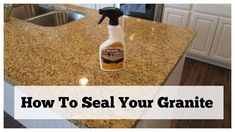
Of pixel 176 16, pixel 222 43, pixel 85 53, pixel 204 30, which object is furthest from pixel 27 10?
pixel 222 43

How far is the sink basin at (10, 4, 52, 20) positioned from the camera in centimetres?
165

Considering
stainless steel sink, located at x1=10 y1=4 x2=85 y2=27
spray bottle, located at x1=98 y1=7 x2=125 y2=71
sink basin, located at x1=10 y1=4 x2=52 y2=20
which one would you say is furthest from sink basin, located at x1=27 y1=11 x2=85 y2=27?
spray bottle, located at x1=98 y1=7 x2=125 y2=71

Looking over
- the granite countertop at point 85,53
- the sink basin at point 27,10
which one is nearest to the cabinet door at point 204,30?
the granite countertop at point 85,53

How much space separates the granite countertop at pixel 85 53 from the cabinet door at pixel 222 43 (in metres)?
1.20

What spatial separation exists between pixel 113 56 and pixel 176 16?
1868 millimetres

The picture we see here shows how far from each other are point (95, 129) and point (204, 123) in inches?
58.0

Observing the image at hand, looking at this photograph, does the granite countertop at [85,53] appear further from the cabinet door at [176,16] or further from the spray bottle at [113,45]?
the cabinet door at [176,16]

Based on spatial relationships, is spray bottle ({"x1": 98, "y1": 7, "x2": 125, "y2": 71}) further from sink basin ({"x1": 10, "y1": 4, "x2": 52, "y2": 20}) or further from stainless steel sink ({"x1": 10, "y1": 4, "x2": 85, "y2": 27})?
sink basin ({"x1": 10, "y1": 4, "x2": 52, "y2": 20})

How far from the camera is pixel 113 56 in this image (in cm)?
78

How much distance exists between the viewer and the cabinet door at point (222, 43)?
87.3 inches

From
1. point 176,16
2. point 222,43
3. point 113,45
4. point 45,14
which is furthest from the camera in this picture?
point 176,16

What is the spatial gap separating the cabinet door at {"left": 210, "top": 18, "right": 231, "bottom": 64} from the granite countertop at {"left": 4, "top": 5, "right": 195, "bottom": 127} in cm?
120

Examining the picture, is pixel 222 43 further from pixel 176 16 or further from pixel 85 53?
pixel 85 53

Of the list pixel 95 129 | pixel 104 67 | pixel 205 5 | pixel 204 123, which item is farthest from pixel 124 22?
pixel 205 5
